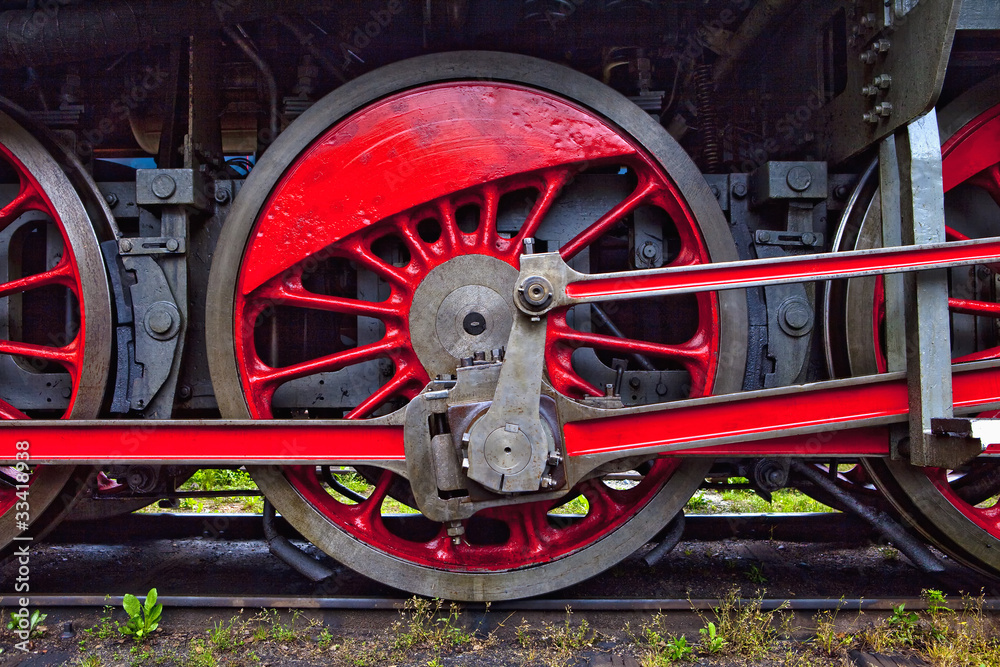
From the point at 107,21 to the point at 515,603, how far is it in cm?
271

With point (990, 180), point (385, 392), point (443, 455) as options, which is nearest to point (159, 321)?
point (385, 392)

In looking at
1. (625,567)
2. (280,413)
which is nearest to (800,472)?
(625,567)

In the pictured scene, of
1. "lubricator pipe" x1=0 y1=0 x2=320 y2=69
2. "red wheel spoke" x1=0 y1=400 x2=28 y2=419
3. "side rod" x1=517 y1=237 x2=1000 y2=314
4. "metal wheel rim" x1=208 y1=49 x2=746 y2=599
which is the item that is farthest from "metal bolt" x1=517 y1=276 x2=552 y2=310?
"red wheel spoke" x1=0 y1=400 x2=28 y2=419

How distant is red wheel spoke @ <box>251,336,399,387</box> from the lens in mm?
2297

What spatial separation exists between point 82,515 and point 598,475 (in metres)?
2.31

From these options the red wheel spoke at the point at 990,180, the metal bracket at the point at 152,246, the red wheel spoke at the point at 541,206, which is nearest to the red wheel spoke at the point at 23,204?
the metal bracket at the point at 152,246

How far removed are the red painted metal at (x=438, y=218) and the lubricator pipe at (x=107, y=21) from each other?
1.84ft

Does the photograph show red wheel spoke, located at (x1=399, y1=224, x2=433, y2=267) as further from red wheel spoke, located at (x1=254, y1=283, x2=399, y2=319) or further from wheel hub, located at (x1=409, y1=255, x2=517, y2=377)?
red wheel spoke, located at (x1=254, y1=283, x2=399, y2=319)

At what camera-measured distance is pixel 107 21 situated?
89.8 inches

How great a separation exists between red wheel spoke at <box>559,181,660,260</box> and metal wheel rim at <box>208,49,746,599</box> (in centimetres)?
11

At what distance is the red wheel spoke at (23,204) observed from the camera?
2408 mm

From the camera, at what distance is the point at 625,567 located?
279cm

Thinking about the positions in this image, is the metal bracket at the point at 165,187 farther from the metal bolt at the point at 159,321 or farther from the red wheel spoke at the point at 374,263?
the red wheel spoke at the point at 374,263

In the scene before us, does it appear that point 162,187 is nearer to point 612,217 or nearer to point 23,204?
point 23,204
